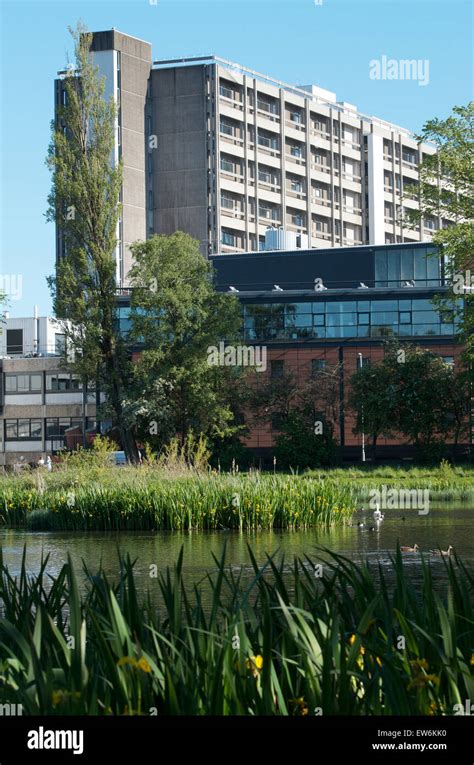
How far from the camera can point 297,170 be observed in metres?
112

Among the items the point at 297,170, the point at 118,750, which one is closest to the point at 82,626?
the point at 118,750

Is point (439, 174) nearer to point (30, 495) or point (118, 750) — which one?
point (30, 495)

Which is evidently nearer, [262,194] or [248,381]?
[248,381]

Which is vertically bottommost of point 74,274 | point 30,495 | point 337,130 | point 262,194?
point 30,495

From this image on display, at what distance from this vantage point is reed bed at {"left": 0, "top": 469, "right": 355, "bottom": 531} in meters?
25.7

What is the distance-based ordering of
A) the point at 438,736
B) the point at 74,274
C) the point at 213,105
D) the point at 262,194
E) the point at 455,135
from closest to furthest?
the point at 438,736 < the point at 455,135 < the point at 74,274 < the point at 213,105 < the point at 262,194

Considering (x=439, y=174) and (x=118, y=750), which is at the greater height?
(x=439, y=174)

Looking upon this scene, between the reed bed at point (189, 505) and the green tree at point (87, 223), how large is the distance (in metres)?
24.7

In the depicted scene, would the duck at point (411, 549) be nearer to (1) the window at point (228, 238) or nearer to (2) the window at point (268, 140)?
(1) the window at point (228, 238)

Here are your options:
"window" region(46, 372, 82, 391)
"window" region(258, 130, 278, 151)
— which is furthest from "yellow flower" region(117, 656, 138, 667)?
"window" region(258, 130, 278, 151)

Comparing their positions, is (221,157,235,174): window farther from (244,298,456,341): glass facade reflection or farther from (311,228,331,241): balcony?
(244,298,456,341): glass facade reflection

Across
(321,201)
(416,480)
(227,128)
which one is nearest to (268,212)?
(321,201)

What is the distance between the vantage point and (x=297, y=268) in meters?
87.8

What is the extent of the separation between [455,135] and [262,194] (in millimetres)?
69195
